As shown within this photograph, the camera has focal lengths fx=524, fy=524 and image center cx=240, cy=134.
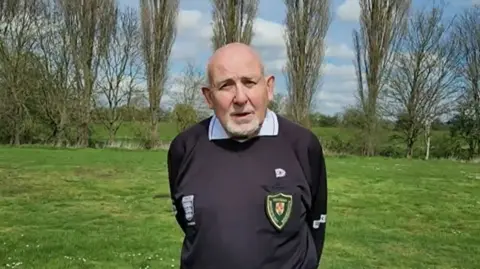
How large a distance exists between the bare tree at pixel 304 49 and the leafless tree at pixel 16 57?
42.5 ft

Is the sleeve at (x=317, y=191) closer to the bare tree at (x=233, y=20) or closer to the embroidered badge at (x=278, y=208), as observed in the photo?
the embroidered badge at (x=278, y=208)

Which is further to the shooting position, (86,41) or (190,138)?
(86,41)

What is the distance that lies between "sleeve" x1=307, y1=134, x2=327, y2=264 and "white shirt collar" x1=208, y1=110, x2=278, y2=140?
14cm

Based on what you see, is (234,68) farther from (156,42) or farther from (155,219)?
(156,42)

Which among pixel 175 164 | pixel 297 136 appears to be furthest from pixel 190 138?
pixel 297 136

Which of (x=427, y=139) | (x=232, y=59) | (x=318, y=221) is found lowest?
(x=318, y=221)

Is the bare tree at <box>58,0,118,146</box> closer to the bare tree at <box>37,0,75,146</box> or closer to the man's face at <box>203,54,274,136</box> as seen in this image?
the bare tree at <box>37,0,75,146</box>

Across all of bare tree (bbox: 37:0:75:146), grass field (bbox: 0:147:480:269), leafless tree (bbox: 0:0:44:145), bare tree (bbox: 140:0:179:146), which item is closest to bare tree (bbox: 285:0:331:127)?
bare tree (bbox: 140:0:179:146)

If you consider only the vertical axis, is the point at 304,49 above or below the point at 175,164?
A: above

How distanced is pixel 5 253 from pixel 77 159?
522 inches

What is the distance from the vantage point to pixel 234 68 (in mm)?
1673

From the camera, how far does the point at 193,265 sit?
1699mm

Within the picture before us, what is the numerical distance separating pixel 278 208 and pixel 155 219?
7.23 m

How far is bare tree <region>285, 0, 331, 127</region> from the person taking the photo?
83.9 feet
